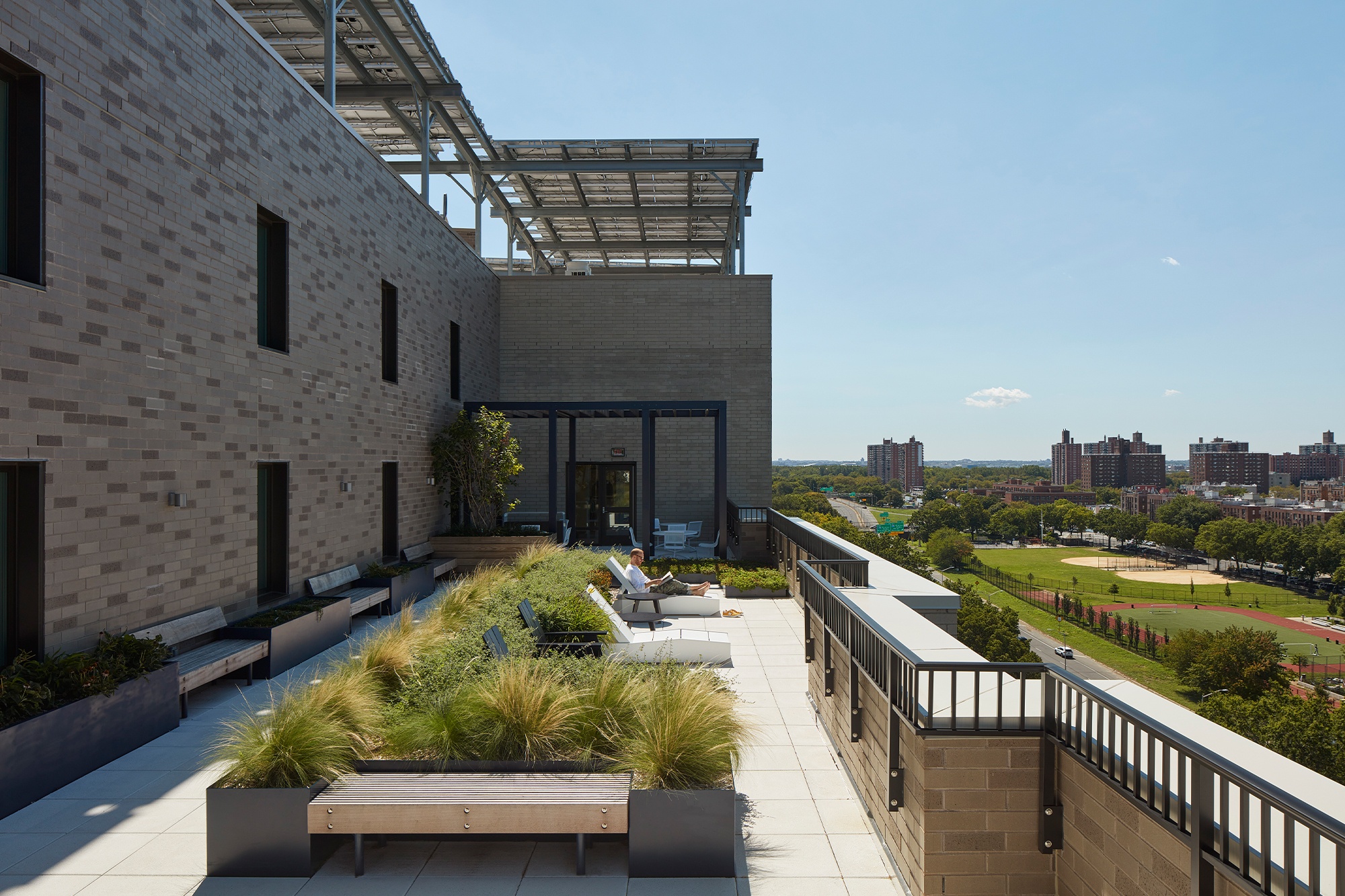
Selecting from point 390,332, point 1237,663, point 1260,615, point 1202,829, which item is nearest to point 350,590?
point 390,332

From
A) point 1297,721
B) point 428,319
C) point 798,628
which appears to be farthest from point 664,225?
point 1297,721

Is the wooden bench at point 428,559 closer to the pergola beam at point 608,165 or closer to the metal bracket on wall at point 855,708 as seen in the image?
the metal bracket on wall at point 855,708

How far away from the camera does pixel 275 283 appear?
27.2 feet

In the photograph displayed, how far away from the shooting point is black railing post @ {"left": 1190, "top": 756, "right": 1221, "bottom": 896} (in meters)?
2.38

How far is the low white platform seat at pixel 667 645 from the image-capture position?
6.48 metres

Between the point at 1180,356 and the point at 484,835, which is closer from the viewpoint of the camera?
the point at 484,835

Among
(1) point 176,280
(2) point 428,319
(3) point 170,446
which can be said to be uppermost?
(2) point 428,319

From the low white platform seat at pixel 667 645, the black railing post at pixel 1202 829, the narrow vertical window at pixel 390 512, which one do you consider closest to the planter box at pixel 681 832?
the black railing post at pixel 1202 829

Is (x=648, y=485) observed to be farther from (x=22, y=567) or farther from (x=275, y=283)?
(x=22, y=567)

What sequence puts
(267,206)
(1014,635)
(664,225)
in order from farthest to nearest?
(1014,635)
(664,225)
(267,206)

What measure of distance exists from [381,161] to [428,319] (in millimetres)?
2968

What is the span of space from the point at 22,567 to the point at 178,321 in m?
2.49

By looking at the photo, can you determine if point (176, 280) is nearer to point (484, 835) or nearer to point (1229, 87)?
point (484, 835)

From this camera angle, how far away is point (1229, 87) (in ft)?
173
